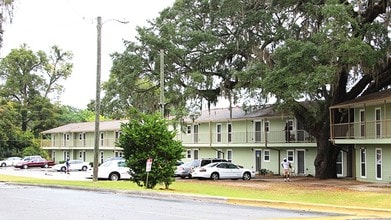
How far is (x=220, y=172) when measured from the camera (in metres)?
41.9

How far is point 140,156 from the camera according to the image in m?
27.4

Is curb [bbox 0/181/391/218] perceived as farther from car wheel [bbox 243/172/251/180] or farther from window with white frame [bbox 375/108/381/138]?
car wheel [bbox 243/172/251/180]

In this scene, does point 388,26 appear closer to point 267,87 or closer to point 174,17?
point 267,87

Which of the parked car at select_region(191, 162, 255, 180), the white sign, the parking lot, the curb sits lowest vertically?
the parking lot

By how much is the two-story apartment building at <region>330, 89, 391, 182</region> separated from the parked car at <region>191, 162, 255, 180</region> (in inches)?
298

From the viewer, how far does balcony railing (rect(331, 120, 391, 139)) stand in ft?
111

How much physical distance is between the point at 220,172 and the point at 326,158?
25.5ft

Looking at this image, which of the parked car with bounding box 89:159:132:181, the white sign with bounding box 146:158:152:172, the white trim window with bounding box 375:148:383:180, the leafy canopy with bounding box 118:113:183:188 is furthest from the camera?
the parked car with bounding box 89:159:132:181

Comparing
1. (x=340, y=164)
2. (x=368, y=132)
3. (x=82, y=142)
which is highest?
(x=82, y=142)

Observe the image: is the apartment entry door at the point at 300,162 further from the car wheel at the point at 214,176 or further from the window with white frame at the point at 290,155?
the car wheel at the point at 214,176

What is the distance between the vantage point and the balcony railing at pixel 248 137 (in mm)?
46656

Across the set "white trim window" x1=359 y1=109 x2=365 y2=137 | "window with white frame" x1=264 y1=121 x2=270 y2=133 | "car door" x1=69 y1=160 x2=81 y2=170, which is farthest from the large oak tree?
"car door" x1=69 y1=160 x2=81 y2=170

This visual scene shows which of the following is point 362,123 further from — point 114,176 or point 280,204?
point 280,204

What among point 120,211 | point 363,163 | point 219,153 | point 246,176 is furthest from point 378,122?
point 120,211
